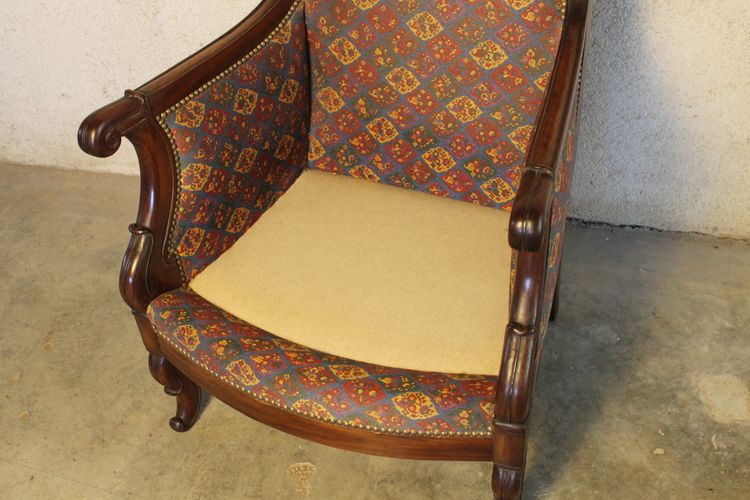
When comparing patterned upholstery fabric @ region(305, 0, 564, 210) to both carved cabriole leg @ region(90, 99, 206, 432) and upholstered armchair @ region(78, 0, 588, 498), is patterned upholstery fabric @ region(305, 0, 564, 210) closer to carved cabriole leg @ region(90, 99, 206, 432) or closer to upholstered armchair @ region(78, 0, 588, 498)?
upholstered armchair @ region(78, 0, 588, 498)

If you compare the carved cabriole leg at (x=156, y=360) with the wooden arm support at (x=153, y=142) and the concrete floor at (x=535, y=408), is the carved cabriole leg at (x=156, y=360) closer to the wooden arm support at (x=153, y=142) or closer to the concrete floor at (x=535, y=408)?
the wooden arm support at (x=153, y=142)

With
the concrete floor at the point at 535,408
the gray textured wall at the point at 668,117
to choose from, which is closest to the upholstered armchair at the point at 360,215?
the concrete floor at the point at 535,408

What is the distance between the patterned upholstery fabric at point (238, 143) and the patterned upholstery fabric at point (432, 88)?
5 cm

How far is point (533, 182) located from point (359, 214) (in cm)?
54

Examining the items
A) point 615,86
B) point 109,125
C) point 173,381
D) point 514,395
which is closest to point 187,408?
point 173,381

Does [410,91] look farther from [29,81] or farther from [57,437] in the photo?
[29,81]

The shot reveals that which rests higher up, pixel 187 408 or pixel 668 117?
pixel 668 117

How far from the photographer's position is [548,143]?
1.04 metres

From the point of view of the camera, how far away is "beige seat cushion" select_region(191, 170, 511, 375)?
1186 millimetres

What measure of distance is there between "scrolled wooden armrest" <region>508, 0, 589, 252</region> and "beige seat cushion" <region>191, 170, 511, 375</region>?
0.30m

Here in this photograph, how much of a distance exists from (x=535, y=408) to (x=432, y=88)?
2.36 feet

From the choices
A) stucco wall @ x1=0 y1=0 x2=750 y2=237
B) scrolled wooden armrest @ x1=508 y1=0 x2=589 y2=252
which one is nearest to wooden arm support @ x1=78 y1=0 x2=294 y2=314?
scrolled wooden armrest @ x1=508 y1=0 x2=589 y2=252

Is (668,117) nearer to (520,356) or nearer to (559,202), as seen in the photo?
(559,202)

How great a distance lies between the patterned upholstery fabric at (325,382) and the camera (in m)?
1.09
